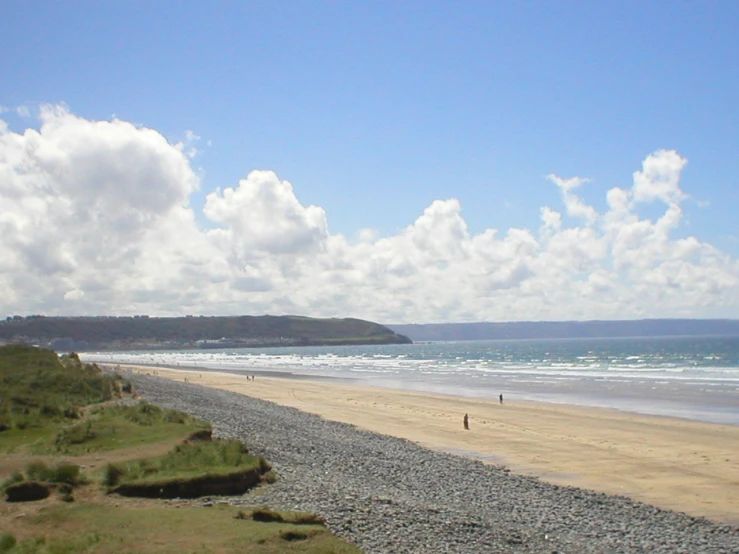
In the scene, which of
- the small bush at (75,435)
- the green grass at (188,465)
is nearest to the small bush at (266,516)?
the green grass at (188,465)

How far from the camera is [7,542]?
916 cm

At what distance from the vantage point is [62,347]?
19900 centimetres

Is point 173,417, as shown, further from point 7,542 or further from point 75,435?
point 7,542

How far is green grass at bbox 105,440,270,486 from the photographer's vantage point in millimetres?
13453

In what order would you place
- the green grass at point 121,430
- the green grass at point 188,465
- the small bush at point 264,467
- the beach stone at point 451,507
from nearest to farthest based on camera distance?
the beach stone at point 451,507
the green grass at point 188,465
the small bush at point 264,467
the green grass at point 121,430

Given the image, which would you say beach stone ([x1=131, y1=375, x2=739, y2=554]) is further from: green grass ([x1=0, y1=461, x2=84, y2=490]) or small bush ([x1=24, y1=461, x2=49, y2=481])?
small bush ([x1=24, y1=461, x2=49, y2=481])

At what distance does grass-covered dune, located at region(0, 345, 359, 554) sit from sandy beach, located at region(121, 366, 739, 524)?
9048 mm

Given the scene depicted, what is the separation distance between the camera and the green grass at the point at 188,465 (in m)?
13.5

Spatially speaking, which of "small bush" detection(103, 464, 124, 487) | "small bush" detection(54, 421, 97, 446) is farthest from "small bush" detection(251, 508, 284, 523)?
"small bush" detection(54, 421, 97, 446)

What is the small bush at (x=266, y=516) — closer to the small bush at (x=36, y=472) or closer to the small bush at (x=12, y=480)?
the small bush at (x=36, y=472)

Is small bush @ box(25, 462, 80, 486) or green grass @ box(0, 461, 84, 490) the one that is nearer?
green grass @ box(0, 461, 84, 490)

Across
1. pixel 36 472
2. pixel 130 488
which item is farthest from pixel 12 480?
pixel 130 488

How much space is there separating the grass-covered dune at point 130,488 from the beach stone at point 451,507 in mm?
899

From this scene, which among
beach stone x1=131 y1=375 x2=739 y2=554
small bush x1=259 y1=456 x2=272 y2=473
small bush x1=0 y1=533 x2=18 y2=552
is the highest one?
small bush x1=0 y1=533 x2=18 y2=552
